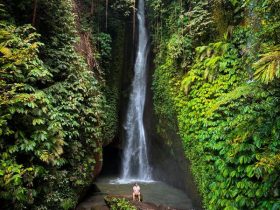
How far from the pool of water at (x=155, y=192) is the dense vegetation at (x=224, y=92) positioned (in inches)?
81.7

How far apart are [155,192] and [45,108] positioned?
7.21 m

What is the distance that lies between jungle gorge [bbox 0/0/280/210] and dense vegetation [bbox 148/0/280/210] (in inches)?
1.2

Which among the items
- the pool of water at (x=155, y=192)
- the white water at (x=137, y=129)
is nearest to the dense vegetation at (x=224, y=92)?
the white water at (x=137, y=129)

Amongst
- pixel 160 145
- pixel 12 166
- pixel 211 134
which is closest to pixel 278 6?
pixel 211 134

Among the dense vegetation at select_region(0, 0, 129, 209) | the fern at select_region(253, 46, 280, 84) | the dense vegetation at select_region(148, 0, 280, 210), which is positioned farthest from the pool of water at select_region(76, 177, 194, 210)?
the fern at select_region(253, 46, 280, 84)

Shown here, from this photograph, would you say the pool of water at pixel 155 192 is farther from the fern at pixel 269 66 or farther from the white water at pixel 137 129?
the fern at pixel 269 66

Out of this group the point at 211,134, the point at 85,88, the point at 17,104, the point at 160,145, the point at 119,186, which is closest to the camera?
the point at 17,104

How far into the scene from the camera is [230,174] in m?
5.92

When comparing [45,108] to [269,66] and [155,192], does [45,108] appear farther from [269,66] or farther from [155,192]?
[155,192]

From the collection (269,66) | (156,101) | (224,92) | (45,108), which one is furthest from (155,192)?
(269,66)

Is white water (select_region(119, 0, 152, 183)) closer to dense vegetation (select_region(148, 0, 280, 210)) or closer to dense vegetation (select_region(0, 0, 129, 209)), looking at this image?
dense vegetation (select_region(148, 0, 280, 210))

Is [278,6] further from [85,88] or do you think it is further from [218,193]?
[85,88]

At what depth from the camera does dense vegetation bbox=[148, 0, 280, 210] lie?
5266 mm

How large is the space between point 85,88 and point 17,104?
3.62 m
